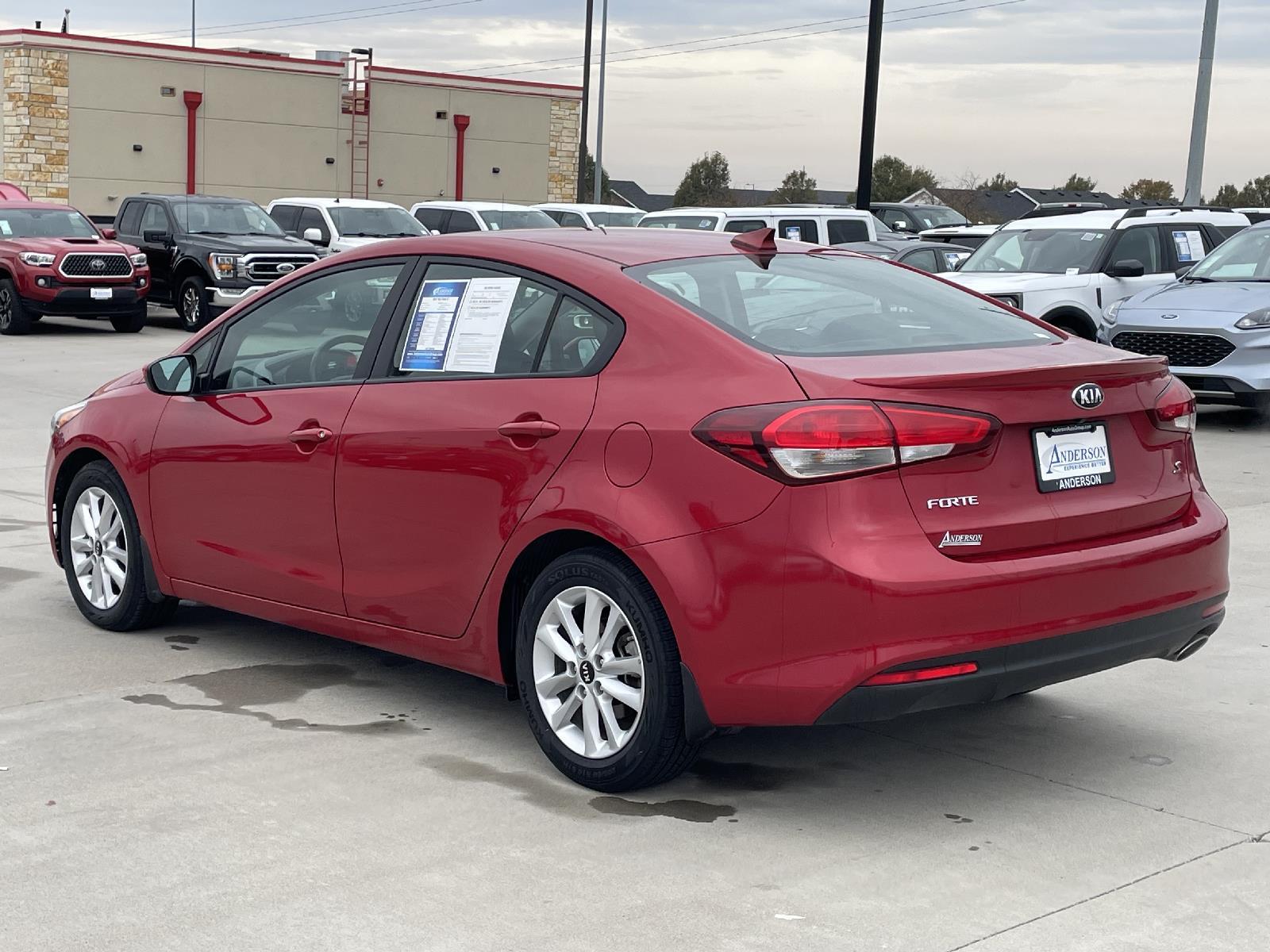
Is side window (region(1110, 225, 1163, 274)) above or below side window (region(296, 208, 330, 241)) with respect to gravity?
above

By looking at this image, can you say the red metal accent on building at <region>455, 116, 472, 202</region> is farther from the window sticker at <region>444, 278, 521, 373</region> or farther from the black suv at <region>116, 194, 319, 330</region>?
the window sticker at <region>444, 278, 521, 373</region>

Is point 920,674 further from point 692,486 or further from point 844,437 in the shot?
point 692,486

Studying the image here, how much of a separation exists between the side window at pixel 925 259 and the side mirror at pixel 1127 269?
4992mm

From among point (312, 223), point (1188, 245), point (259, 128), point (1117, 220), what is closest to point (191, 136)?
point (259, 128)

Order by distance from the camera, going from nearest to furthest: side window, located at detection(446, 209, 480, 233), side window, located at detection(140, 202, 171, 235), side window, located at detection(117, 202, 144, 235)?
side window, located at detection(140, 202, 171, 235) → side window, located at detection(117, 202, 144, 235) → side window, located at detection(446, 209, 480, 233)

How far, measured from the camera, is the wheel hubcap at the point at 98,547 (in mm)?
6602

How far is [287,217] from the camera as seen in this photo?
2684 cm

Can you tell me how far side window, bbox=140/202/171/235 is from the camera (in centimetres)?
2423

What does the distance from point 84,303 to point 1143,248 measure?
1351 cm

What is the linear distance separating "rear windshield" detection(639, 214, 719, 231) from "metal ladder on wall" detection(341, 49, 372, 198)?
951 inches

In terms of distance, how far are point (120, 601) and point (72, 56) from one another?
133 feet

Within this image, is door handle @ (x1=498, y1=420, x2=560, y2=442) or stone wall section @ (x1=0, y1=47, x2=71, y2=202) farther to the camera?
stone wall section @ (x1=0, y1=47, x2=71, y2=202)

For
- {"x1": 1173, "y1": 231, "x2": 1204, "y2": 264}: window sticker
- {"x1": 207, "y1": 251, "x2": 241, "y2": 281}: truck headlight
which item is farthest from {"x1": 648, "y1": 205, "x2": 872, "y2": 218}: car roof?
{"x1": 1173, "y1": 231, "x2": 1204, "y2": 264}: window sticker

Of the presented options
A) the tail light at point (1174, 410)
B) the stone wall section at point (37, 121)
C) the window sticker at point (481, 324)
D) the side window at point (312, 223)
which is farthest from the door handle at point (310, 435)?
the stone wall section at point (37, 121)
